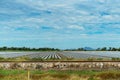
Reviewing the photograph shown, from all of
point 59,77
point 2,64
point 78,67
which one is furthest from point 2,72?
point 78,67

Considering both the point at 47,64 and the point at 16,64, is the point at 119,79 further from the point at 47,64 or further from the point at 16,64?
the point at 16,64

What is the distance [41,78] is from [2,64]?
7171 mm

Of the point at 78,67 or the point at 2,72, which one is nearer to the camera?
the point at 2,72

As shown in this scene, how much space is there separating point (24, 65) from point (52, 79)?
688cm

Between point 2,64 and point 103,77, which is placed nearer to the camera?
point 103,77

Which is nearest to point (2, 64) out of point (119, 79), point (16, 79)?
point (16, 79)

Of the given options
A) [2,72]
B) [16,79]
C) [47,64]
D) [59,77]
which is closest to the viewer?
[16,79]

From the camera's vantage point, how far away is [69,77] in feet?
67.6

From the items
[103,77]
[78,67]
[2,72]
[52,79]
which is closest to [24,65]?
[2,72]

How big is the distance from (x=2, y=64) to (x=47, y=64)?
434cm

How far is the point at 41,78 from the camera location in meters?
20.4

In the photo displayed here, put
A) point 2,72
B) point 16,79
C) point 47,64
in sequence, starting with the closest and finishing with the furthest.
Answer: point 16,79 < point 2,72 < point 47,64

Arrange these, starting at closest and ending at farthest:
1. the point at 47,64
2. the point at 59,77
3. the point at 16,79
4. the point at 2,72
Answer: the point at 16,79
the point at 59,77
the point at 2,72
the point at 47,64

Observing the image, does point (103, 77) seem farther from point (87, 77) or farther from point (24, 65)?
point (24, 65)
